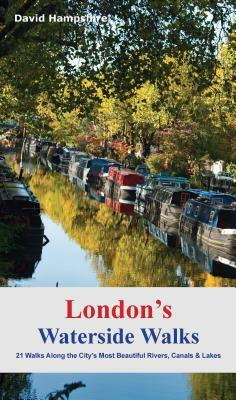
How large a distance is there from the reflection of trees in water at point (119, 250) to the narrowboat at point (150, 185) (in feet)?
7.24

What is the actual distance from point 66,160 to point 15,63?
7418 centimetres

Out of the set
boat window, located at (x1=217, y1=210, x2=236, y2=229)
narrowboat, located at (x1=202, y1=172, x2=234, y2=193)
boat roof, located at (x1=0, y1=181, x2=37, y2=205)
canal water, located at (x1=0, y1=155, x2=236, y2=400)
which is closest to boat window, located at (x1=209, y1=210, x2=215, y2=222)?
boat window, located at (x1=217, y1=210, x2=236, y2=229)

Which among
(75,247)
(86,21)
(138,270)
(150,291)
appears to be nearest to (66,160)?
(75,247)

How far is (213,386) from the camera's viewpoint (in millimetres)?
18609

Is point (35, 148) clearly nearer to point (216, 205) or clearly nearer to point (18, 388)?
point (216, 205)

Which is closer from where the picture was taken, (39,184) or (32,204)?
(32,204)

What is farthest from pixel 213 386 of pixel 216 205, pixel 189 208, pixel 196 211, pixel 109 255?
pixel 189 208

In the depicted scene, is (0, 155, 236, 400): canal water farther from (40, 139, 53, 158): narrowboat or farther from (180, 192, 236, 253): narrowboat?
(40, 139, 53, 158): narrowboat

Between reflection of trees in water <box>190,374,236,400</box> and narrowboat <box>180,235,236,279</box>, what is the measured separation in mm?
13224

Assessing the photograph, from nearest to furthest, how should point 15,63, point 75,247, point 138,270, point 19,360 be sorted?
point 19,360 < point 15,63 < point 138,270 < point 75,247

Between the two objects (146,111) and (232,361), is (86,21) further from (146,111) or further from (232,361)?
(146,111)

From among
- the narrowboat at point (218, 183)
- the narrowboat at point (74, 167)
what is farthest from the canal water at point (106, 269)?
the narrowboat at point (74, 167)

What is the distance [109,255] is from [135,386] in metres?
18.0

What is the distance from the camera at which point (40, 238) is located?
34625mm
